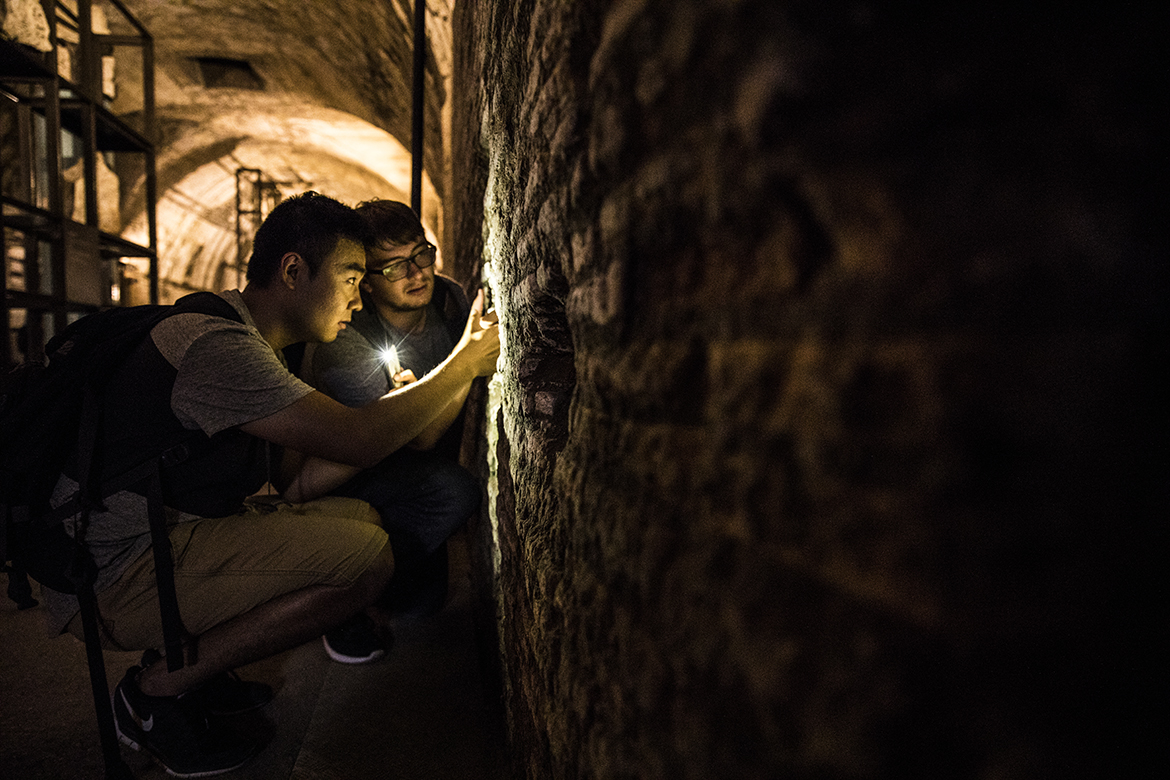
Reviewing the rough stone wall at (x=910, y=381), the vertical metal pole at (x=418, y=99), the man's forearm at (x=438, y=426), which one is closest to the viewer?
the rough stone wall at (x=910, y=381)

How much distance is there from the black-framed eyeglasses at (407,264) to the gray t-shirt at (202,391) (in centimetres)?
78

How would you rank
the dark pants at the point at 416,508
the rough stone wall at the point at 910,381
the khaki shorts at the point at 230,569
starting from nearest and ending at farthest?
the rough stone wall at the point at 910,381 < the khaki shorts at the point at 230,569 < the dark pants at the point at 416,508

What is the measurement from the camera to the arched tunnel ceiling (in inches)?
197

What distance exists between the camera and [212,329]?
152 centimetres

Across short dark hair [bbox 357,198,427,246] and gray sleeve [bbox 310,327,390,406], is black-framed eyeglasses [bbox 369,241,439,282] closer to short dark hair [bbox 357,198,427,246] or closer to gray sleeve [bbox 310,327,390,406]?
short dark hair [bbox 357,198,427,246]

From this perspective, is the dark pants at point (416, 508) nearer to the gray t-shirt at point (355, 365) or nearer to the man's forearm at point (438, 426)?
the man's forearm at point (438, 426)

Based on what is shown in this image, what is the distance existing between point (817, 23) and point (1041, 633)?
1.46 feet

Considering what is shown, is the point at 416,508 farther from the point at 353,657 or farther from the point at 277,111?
the point at 277,111

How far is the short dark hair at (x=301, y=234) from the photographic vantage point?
1844mm

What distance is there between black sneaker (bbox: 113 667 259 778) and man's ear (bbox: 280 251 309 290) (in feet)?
4.30

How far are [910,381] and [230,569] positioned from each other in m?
1.89

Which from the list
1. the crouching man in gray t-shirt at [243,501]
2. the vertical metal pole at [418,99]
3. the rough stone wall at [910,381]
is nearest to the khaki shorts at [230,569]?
the crouching man in gray t-shirt at [243,501]

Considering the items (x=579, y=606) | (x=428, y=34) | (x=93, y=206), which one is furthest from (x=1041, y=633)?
(x=93, y=206)

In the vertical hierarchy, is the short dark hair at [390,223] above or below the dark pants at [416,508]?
above
